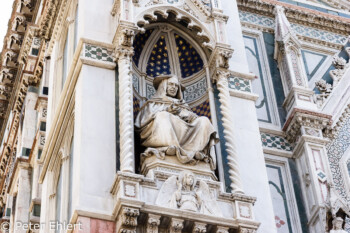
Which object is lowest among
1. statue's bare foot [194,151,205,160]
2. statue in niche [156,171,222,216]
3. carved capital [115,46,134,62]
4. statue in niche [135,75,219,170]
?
statue in niche [156,171,222,216]

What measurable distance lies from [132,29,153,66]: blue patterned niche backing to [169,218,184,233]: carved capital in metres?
3.67

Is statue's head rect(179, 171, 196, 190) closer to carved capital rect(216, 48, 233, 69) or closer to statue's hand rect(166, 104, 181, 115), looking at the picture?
statue's hand rect(166, 104, 181, 115)

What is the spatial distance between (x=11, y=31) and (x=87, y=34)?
28.7ft

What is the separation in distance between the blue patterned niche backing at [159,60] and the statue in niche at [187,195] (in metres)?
2.86

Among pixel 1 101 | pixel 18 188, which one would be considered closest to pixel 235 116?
pixel 18 188

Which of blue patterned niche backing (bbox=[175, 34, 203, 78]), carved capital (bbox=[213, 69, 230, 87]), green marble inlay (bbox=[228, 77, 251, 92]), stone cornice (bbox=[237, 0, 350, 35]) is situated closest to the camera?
carved capital (bbox=[213, 69, 230, 87])

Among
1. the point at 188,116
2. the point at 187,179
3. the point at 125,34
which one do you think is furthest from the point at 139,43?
the point at 187,179

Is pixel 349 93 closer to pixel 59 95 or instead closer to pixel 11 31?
pixel 59 95

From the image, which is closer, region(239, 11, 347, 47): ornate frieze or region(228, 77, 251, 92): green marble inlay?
region(228, 77, 251, 92): green marble inlay

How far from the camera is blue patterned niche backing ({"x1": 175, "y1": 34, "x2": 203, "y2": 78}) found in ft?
48.8

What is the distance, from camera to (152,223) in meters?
11.4

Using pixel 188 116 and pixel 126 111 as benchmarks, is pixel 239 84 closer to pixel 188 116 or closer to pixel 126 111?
pixel 188 116

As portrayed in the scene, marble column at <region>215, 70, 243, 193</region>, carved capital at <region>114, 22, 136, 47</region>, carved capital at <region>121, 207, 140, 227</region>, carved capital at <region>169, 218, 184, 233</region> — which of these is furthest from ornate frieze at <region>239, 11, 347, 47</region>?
carved capital at <region>121, 207, 140, 227</region>

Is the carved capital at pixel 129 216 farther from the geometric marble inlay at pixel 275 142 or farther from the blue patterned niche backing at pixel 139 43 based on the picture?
the geometric marble inlay at pixel 275 142
